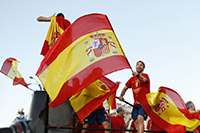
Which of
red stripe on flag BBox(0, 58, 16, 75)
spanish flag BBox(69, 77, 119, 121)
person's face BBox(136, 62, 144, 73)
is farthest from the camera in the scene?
red stripe on flag BBox(0, 58, 16, 75)

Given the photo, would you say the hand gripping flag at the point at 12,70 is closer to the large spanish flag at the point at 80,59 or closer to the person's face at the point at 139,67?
the large spanish flag at the point at 80,59

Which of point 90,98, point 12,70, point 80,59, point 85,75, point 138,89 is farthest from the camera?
point 12,70

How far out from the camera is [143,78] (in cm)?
535

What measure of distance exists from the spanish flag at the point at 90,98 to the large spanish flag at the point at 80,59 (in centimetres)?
68

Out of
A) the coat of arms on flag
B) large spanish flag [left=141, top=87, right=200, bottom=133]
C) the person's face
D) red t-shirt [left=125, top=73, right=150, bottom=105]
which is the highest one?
the coat of arms on flag

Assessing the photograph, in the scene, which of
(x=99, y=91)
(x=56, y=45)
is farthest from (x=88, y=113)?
(x=56, y=45)

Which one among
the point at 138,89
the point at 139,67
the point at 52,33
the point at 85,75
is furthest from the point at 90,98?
the point at 52,33

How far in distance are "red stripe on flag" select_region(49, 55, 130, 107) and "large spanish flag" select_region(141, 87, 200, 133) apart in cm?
126

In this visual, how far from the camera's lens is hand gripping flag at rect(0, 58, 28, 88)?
5.81 metres

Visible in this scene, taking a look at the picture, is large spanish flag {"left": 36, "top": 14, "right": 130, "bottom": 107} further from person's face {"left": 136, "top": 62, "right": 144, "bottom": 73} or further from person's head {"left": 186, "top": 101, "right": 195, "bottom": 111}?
person's head {"left": 186, "top": 101, "right": 195, "bottom": 111}

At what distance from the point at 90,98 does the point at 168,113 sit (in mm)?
1747

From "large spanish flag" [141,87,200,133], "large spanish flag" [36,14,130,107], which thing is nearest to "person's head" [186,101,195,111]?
"large spanish flag" [141,87,200,133]

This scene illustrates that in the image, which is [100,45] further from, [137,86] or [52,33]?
[137,86]

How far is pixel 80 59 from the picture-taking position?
4.33 metres
